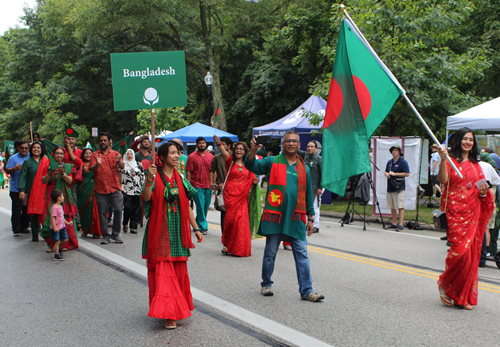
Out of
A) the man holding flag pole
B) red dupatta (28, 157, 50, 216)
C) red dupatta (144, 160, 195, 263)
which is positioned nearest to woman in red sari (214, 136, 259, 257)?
the man holding flag pole

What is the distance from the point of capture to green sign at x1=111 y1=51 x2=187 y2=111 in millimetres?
6289

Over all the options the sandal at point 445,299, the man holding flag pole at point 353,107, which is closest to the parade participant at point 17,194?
the man holding flag pole at point 353,107

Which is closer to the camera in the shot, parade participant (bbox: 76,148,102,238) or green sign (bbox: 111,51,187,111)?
green sign (bbox: 111,51,187,111)

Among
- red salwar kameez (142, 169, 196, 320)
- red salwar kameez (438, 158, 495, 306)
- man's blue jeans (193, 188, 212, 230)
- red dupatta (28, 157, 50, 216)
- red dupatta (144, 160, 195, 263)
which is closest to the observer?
red salwar kameez (142, 169, 196, 320)

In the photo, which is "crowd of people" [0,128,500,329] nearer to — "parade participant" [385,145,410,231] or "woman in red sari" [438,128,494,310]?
"woman in red sari" [438,128,494,310]

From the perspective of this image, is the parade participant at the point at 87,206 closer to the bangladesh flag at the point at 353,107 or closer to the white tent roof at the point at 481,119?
the bangladesh flag at the point at 353,107

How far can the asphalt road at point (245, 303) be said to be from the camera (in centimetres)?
435

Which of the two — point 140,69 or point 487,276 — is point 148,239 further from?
point 487,276

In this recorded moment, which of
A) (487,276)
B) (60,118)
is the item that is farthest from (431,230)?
(60,118)

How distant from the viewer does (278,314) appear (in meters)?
4.96

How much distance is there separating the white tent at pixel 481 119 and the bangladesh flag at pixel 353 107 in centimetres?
540

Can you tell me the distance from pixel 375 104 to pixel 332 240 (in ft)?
15.5

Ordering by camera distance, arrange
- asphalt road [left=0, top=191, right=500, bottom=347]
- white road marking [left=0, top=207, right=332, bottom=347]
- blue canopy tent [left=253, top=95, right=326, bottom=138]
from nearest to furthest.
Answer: white road marking [left=0, top=207, right=332, bottom=347]
asphalt road [left=0, top=191, right=500, bottom=347]
blue canopy tent [left=253, top=95, right=326, bottom=138]

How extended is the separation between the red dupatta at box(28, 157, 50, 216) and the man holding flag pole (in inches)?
244
